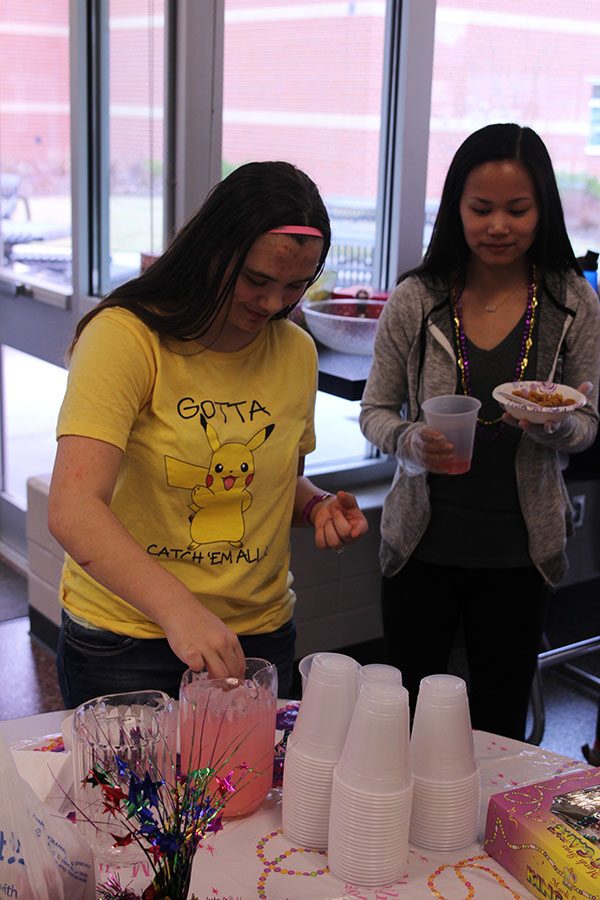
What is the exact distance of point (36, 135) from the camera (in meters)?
3.61

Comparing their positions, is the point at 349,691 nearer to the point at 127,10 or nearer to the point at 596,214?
the point at 127,10

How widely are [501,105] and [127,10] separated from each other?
1219 mm

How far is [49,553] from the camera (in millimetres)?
3217

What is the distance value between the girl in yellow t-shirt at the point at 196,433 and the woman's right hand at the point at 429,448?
1.06ft

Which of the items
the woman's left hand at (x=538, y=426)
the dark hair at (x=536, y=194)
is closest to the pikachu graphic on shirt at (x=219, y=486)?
the woman's left hand at (x=538, y=426)

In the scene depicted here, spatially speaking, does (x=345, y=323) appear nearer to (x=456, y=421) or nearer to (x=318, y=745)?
(x=456, y=421)

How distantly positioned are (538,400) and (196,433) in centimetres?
69

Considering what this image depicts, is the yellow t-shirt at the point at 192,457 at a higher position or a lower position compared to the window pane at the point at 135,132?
lower

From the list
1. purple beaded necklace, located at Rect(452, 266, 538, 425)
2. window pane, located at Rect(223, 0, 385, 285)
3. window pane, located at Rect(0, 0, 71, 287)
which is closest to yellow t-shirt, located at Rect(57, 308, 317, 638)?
purple beaded necklace, located at Rect(452, 266, 538, 425)


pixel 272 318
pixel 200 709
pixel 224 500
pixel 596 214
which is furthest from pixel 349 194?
pixel 200 709

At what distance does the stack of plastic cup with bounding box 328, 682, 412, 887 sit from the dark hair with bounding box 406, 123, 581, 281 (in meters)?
1.12

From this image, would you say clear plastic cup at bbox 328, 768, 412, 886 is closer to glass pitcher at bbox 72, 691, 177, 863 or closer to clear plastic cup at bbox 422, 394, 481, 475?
glass pitcher at bbox 72, 691, 177, 863

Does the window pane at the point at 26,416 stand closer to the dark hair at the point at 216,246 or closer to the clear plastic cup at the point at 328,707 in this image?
the dark hair at the point at 216,246

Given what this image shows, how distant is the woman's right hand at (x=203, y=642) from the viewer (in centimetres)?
122
